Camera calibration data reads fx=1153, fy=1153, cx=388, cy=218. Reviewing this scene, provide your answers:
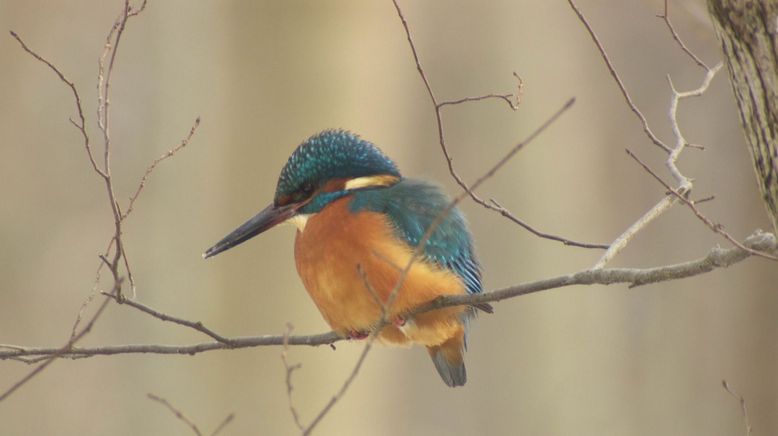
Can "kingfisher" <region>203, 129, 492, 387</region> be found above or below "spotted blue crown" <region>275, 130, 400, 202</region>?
below

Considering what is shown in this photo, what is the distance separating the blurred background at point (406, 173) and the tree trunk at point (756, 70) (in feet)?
6.53

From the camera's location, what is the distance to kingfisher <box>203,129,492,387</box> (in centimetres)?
246

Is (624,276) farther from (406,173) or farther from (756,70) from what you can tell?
(406,173)

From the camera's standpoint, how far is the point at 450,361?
2.75 meters

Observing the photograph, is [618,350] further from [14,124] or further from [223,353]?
[14,124]

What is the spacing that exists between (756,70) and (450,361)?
133 cm

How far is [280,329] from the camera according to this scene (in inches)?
190

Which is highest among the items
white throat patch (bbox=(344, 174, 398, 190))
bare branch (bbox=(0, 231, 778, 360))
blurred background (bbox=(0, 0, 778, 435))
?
blurred background (bbox=(0, 0, 778, 435))

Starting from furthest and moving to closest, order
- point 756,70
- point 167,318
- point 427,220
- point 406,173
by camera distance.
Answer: point 406,173 < point 427,220 < point 167,318 < point 756,70

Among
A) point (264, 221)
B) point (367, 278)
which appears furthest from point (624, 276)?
point (264, 221)

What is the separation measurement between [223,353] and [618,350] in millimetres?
2499

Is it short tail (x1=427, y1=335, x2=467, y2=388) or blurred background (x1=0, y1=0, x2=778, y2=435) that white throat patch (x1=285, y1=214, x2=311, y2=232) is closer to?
short tail (x1=427, y1=335, x2=467, y2=388)

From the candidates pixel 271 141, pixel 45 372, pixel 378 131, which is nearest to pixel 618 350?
pixel 378 131

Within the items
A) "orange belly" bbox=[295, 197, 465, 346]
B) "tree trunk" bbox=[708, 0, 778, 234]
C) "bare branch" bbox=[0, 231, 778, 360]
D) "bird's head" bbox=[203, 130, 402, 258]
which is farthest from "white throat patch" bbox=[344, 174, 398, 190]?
"tree trunk" bbox=[708, 0, 778, 234]
